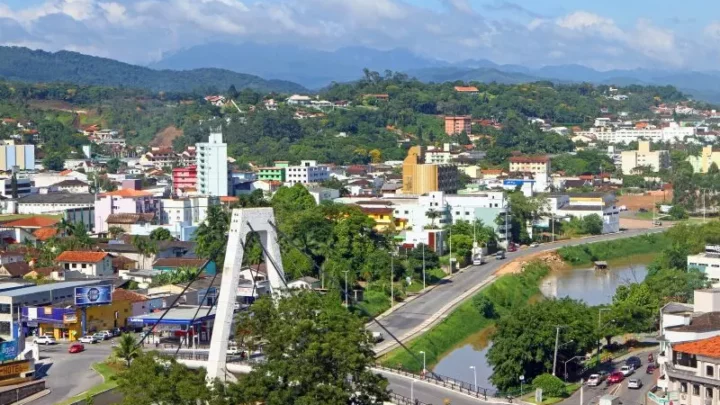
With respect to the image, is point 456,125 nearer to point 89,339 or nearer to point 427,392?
point 89,339

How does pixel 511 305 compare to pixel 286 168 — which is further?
pixel 286 168

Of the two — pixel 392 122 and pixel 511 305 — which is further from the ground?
pixel 392 122

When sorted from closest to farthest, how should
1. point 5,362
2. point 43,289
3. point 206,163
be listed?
point 5,362 < point 43,289 < point 206,163

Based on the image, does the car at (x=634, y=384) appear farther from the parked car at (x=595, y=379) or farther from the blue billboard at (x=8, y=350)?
the blue billboard at (x=8, y=350)

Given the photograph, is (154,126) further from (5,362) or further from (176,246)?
(5,362)

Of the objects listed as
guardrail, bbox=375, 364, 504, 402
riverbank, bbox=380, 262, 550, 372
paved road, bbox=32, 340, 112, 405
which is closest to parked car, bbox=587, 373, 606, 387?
guardrail, bbox=375, 364, 504, 402

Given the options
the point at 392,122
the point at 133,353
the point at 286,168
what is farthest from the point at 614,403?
the point at 392,122

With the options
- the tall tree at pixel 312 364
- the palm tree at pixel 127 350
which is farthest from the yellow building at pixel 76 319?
the tall tree at pixel 312 364
